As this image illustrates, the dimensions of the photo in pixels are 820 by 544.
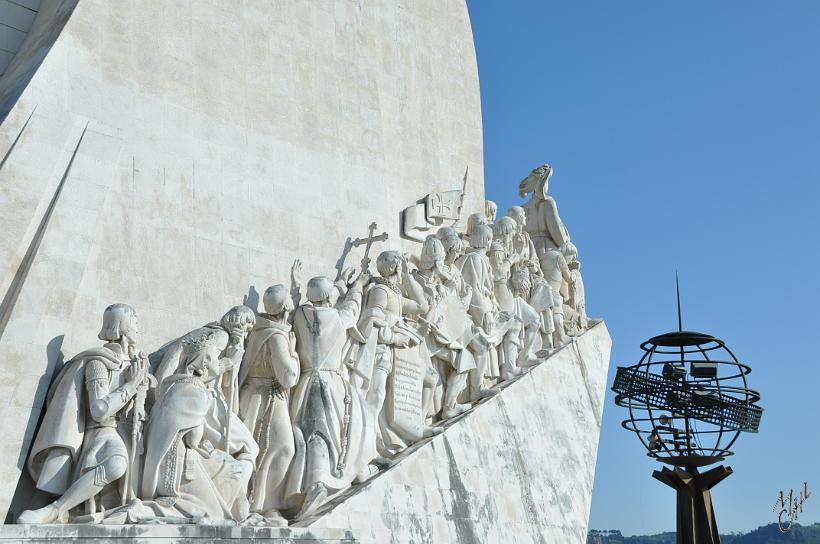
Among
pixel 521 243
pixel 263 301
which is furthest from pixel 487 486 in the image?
pixel 521 243

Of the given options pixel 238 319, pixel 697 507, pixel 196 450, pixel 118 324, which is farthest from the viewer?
pixel 697 507

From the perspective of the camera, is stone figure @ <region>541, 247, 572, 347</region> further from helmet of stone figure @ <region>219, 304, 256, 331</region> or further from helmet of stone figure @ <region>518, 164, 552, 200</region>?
helmet of stone figure @ <region>219, 304, 256, 331</region>

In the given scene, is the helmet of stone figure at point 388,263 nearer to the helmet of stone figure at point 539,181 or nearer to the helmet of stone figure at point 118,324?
the helmet of stone figure at point 118,324

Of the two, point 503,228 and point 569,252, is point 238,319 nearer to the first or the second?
point 503,228

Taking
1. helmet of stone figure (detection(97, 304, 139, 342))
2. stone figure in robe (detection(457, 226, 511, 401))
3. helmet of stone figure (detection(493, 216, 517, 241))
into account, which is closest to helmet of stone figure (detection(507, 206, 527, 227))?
helmet of stone figure (detection(493, 216, 517, 241))

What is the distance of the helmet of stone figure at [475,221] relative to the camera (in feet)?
30.8

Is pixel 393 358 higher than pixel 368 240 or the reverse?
the reverse

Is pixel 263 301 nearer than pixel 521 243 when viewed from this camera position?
Yes

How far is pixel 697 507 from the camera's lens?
804 centimetres

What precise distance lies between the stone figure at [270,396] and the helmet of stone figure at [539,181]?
16.3 ft

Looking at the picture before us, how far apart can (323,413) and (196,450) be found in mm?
1003

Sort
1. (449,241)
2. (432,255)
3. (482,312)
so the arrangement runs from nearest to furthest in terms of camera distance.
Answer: (432,255)
(449,241)
(482,312)

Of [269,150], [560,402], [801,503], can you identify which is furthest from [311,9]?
[801,503]

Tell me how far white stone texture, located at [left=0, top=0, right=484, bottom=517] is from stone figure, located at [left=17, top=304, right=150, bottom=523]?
0.14 meters
